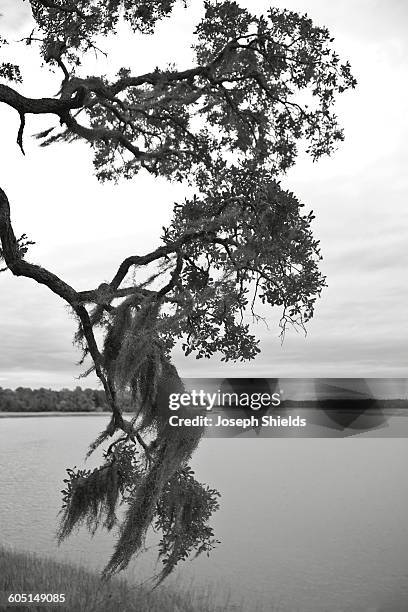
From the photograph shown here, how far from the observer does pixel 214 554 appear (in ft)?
103

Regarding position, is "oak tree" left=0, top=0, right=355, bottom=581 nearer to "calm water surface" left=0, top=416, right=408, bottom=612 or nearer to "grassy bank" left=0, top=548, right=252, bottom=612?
"grassy bank" left=0, top=548, right=252, bottom=612

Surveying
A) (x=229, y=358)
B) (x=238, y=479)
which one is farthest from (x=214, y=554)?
(x=229, y=358)

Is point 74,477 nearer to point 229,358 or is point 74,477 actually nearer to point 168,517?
point 168,517

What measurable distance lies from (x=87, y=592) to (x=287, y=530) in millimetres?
26978

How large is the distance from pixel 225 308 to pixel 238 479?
4770 centimetres

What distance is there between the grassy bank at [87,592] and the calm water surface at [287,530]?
6.48ft

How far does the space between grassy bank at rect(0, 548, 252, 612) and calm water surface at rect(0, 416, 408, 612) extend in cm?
197

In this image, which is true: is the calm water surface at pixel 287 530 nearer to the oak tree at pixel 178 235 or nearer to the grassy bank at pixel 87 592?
the grassy bank at pixel 87 592

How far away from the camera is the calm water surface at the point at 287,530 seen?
24.7 metres

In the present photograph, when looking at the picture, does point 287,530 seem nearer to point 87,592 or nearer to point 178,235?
point 87,592

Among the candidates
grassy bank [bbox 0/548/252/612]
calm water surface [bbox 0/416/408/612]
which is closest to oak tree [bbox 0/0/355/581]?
grassy bank [bbox 0/548/252/612]

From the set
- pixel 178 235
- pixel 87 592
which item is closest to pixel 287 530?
pixel 87 592

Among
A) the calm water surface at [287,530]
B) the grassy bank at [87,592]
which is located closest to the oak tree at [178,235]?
the grassy bank at [87,592]

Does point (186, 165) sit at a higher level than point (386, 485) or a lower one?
higher
